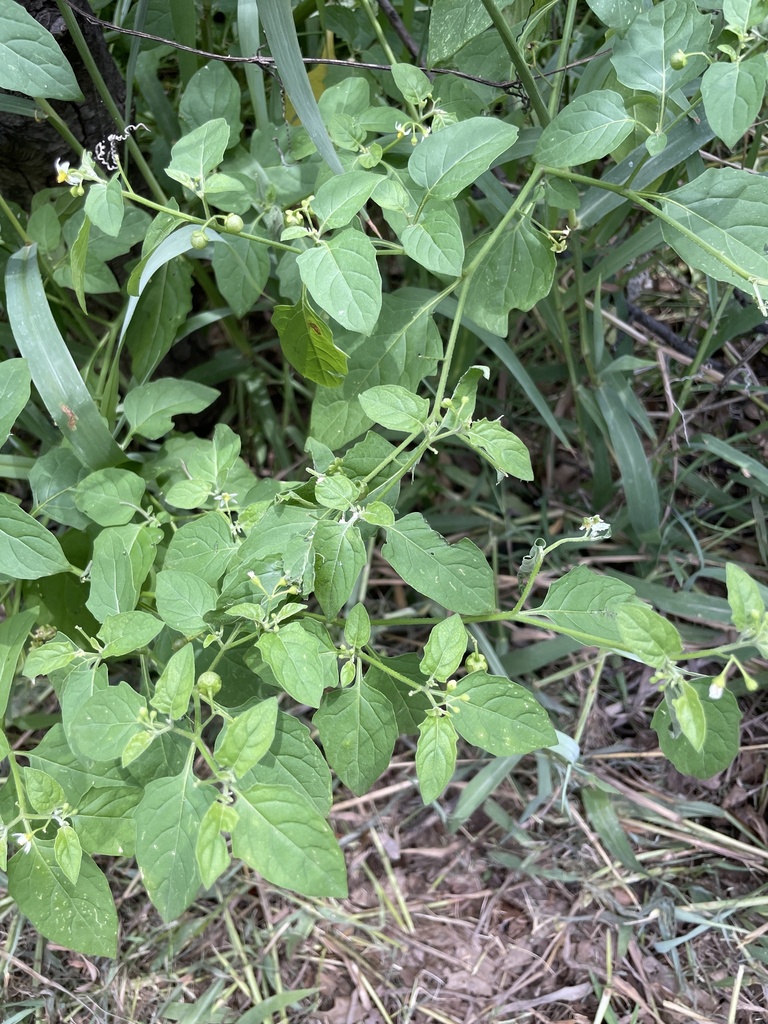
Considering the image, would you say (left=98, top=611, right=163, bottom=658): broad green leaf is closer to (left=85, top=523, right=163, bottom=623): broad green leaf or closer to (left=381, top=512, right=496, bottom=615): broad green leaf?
(left=85, top=523, right=163, bottom=623): broad green leaf

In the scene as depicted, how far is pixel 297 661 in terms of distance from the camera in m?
0.75

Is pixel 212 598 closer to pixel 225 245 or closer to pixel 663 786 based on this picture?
pixel 225 245

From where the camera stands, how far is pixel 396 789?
1.36 metres

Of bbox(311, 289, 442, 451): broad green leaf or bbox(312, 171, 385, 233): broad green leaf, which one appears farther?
bbox(311, 289, 442, 451): broad green leaf

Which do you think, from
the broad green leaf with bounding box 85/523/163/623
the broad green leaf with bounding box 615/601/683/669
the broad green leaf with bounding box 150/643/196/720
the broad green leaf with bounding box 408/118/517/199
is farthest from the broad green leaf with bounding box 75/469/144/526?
the broad green leaf with bounding box 615/601/683/669

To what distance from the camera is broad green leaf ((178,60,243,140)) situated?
101cm

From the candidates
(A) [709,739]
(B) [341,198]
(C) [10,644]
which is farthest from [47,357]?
(A) [709,739]

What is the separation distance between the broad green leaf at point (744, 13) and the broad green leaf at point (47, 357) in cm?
90

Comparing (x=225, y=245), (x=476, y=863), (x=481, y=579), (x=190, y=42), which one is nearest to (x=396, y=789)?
(x=476, y=863)

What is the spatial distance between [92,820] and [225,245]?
0.76m

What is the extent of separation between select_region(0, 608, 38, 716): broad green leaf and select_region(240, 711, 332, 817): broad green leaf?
35 centimetres

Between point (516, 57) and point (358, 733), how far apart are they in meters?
0.82

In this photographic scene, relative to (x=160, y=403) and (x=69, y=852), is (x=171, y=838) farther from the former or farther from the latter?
(x=160, y=403)

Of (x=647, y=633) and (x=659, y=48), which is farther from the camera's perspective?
(x=659, y=48)
